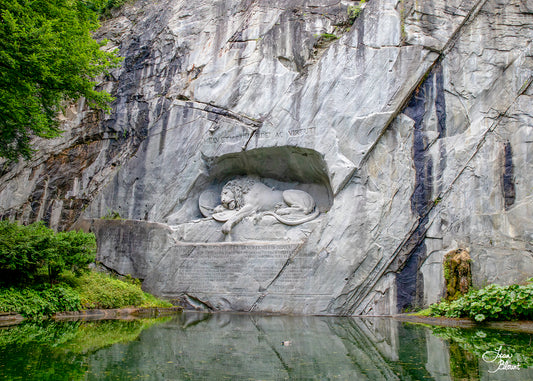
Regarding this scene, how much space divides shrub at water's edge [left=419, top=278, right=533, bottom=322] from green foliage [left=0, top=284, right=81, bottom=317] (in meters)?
7.17

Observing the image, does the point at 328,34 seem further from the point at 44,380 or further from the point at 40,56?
the point at 44,380

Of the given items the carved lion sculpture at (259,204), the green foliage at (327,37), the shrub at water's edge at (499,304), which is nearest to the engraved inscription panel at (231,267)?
the carved lion sculpture at (259,204)

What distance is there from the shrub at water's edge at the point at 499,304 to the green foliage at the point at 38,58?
8.47 m

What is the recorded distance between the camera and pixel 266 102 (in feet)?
42.0

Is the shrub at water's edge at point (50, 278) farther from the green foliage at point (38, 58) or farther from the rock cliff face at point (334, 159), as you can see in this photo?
the green foliage at point (38, 58)

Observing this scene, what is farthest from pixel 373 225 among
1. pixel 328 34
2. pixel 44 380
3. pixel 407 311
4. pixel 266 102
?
pixel 44 380

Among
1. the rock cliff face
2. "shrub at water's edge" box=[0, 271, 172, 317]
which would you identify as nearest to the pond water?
"shrub at water's edge" box=[0, 271, 172, 317]

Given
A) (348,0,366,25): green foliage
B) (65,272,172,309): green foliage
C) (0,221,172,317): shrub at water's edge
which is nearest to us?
(0,221,172,317): shrub at water's edge

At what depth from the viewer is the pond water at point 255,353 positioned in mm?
4016

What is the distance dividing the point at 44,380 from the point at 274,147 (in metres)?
9.17

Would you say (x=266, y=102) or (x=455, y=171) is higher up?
(x=266, y=102)
